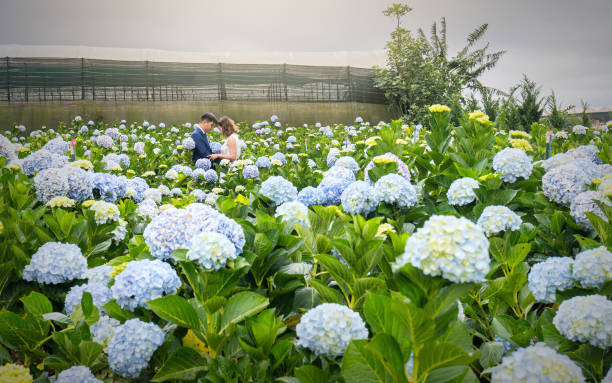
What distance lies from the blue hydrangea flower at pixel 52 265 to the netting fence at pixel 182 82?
12.2 meters

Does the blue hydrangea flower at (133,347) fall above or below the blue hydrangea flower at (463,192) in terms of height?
below

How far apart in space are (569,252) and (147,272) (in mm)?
1588

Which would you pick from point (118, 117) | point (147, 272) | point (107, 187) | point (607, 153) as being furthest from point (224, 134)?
point (118, 117)

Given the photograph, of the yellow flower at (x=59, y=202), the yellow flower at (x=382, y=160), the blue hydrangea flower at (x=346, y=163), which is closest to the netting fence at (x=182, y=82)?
the yellow flower at (x=59, y=202)

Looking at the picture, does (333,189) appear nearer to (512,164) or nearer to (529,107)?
(512,164)

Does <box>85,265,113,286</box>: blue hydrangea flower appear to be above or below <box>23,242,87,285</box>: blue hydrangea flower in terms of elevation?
below

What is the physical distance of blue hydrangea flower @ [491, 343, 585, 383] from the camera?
0.68 metres

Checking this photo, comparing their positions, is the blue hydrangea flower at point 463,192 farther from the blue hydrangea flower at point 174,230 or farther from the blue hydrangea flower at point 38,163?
the blue hydrangea flower at point 38,163

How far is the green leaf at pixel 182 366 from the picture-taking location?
901 millimetres

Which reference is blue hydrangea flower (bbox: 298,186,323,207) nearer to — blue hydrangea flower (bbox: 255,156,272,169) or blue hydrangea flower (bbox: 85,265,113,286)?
blue hydrangea flower (bbox: 85,265,113,286)

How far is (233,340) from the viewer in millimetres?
1016

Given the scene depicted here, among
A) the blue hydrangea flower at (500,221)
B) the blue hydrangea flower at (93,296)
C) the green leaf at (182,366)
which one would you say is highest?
the blue hydrangea flower at (500,221)

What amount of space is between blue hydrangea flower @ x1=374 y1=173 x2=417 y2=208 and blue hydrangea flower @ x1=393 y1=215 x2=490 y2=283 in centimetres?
81

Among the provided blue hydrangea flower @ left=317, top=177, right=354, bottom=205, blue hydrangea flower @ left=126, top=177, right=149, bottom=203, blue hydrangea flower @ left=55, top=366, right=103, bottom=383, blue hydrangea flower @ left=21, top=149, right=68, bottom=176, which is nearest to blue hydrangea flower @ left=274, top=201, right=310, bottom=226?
blue hydrangea flower @ left=317, top=177, right=354, bottom=205
